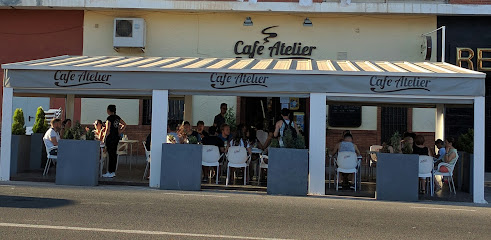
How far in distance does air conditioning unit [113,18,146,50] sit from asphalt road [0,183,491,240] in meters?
8.96

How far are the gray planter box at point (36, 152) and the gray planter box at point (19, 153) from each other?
181mm

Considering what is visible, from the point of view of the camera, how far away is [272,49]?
18.4 m

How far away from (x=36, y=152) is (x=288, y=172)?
6.71m

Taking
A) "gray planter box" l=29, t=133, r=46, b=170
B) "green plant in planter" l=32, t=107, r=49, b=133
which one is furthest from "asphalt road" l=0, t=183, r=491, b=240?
"green plant in planter" l=32, t=107, r=49, b=133

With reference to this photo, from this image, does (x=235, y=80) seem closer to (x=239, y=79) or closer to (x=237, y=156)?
(x=239, y=79)

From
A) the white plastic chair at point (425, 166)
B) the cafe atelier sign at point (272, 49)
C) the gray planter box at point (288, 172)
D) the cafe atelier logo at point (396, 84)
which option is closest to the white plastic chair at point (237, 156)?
the gray planter box at point (288, 172)

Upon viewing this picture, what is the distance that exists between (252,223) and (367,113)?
38.6 ft

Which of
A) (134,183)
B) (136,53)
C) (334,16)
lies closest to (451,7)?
(334,16)

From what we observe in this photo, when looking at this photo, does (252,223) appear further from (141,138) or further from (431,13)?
(431,13)

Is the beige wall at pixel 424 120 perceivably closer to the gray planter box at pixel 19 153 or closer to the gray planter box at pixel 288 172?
the gray planter box at pixel 288 172

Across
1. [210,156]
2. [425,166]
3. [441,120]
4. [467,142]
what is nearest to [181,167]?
[210,156]

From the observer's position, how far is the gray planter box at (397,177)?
32.9 ft

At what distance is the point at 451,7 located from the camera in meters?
17.3

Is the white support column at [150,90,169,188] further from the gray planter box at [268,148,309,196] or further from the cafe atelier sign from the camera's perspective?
the cafe atelier sign
